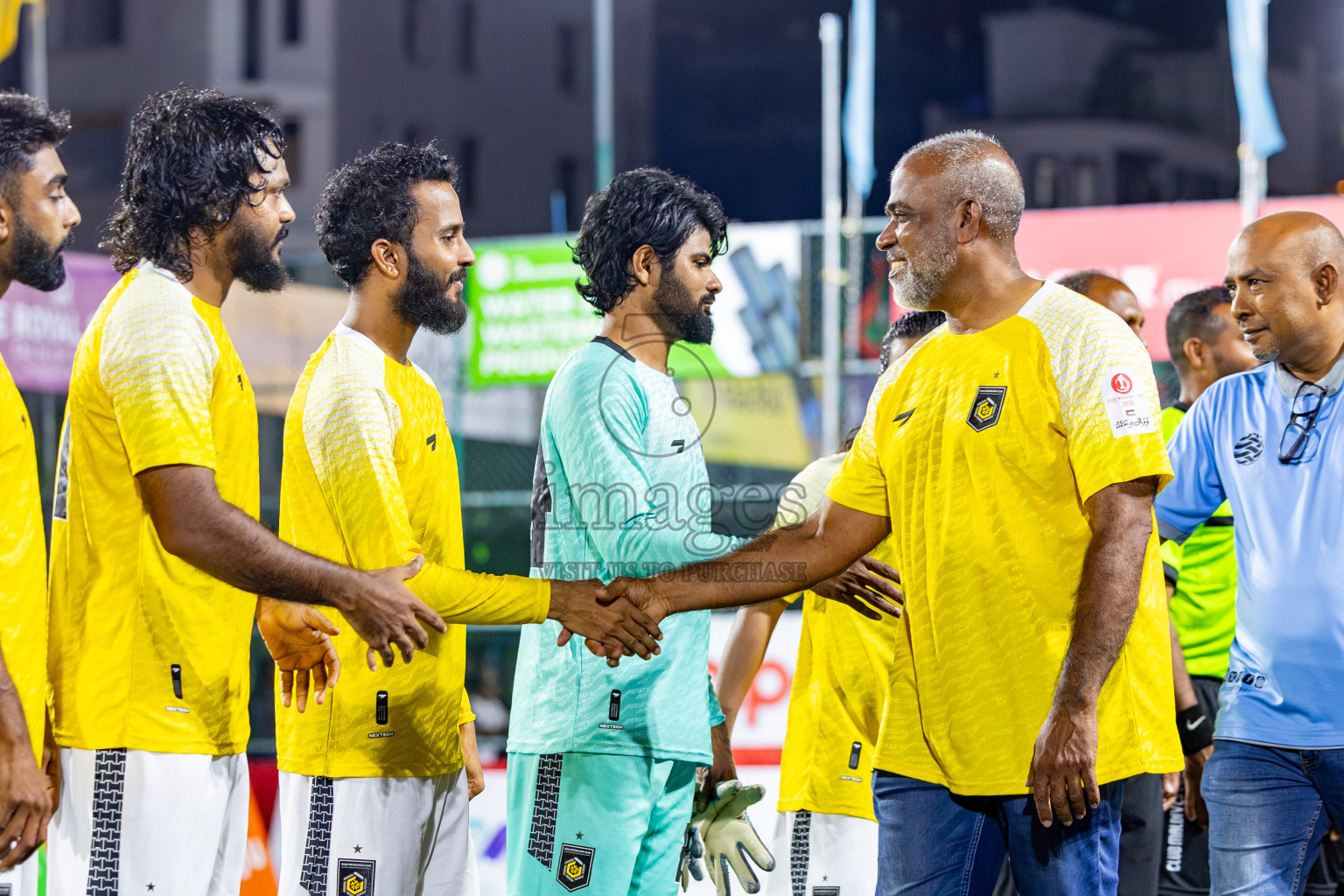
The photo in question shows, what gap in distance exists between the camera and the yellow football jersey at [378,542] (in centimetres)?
333

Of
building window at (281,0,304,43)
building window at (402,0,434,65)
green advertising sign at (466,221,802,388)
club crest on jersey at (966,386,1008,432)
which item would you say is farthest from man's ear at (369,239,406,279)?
building window at (402,0,434,65)

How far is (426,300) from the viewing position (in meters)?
3.77

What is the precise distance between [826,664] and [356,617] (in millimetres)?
1555

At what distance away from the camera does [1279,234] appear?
3854mm

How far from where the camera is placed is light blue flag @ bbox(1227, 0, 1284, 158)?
12273mm

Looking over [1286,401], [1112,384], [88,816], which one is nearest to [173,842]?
[88,816]

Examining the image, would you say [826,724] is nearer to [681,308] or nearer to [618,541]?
[618,541]

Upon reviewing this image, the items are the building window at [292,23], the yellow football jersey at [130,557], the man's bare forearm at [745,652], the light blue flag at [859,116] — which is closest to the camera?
the yellow football jersey at [130,557]

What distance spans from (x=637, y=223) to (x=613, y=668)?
4.05 ft

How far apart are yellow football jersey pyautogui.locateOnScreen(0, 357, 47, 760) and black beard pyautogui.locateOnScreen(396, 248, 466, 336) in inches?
41.2

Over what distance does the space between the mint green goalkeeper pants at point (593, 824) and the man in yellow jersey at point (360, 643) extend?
21cm

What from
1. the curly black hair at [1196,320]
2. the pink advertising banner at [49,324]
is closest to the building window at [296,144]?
the pink advertising banner at [49,324]

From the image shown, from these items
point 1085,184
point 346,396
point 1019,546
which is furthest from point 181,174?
point 1085,184

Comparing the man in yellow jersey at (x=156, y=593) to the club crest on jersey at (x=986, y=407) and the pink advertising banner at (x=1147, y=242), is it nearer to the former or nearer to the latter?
the club crest on jersey at (x=986, y=407)
